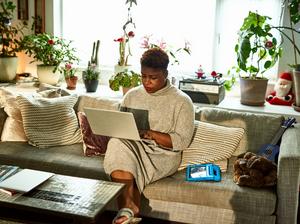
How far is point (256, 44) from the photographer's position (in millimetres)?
3174

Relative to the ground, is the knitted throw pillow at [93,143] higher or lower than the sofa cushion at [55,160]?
higher

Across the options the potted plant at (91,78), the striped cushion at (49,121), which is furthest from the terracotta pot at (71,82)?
the striped cushion at (49,121)

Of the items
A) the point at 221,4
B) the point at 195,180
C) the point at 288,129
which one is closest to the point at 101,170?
the point at 195,180

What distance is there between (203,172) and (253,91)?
39.0 inches

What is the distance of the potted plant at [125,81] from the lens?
3.33 meters

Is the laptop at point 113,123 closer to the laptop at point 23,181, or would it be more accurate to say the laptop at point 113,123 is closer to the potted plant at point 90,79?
the laptop at point 23,181

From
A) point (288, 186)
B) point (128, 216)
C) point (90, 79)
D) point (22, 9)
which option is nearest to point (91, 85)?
point (90, 79)

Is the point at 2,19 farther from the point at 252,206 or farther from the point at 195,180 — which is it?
the point at 252,206

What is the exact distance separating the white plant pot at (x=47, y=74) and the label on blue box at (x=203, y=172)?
1708 mm

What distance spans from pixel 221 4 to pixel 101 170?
1871mm

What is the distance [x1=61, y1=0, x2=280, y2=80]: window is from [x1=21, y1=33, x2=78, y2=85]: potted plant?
0.33 meters

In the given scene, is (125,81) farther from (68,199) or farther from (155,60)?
Result: (68,199)

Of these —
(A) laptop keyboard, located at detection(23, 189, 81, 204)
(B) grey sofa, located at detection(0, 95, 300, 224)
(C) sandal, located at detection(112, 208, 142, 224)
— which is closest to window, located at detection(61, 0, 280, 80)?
(B) grey sofa, located at detection(0, 95, 300, 224)

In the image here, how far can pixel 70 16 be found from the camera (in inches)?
161
